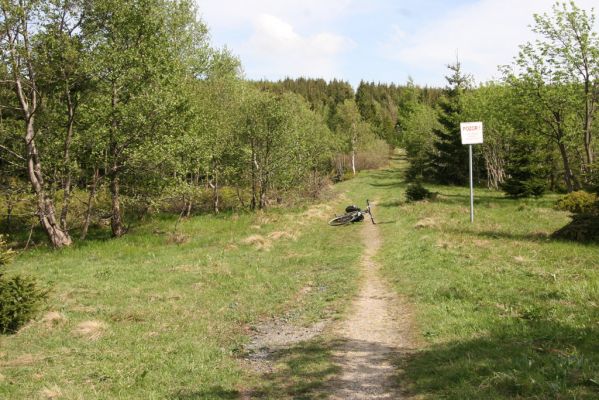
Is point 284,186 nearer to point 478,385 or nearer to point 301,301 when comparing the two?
point 301,301

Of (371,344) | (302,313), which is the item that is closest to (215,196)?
(302,313)

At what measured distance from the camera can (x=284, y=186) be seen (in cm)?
3578

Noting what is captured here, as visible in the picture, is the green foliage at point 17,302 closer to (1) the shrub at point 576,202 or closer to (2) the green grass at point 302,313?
(2) the green grass at point 302,313

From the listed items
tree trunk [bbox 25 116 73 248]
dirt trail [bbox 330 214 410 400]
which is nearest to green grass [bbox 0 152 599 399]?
dirt trail [bbox 330 214 410 400]

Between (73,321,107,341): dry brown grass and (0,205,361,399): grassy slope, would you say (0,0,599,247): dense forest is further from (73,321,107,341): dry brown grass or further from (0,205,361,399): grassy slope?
(73,321,107,341): dry brown grass

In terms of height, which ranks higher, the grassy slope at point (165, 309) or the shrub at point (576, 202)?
the shrub at point (576, 202)

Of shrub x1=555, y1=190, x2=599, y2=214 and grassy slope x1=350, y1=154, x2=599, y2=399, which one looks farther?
shrub x1=555, y1=190, x2=599, y2=214

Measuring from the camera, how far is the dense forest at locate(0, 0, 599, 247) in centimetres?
2105

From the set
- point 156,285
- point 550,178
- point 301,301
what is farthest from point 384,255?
point 550,178

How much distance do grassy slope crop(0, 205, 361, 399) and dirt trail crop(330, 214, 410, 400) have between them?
51 centimetres

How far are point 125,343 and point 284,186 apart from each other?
88.8 ft

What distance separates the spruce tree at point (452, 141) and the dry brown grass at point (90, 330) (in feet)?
151

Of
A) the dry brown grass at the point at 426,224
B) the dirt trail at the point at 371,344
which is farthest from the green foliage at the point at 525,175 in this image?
the dirt trail at the point at 371,344

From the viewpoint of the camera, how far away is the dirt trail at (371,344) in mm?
6785
